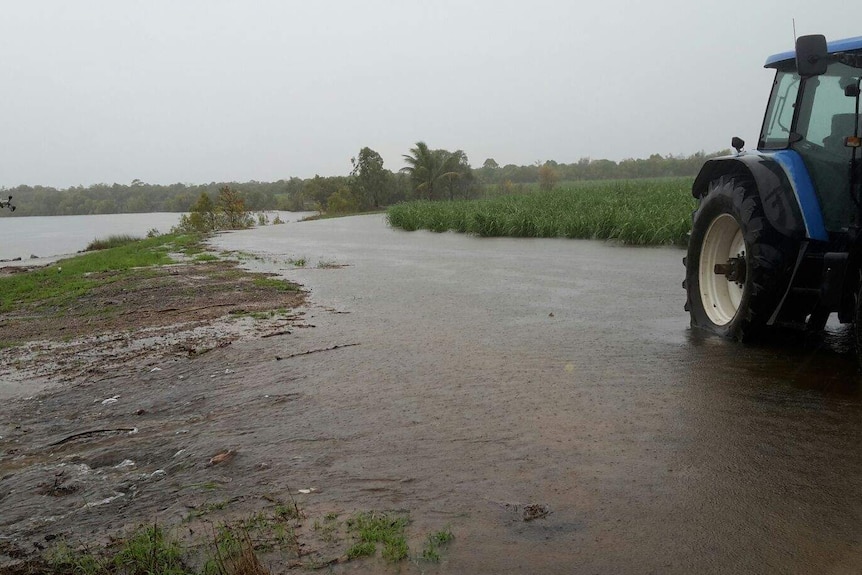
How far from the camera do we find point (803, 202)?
17.6 feet

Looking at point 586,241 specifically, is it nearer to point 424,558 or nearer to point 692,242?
point 692,242

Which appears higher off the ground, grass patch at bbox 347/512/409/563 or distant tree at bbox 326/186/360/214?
distant tree at bbox 326/186/360/214

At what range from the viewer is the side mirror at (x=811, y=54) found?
15.9 ft

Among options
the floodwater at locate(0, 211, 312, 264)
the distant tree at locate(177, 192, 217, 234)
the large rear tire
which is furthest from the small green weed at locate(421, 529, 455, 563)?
the distant tree at locate(177, 192, 217, 234)

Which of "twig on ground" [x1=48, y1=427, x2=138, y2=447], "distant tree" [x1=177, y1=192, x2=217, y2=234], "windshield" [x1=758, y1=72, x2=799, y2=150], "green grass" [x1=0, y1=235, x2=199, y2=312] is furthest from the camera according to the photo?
"distant tree" [x1=177, y1=192, x2=217, y2=234]

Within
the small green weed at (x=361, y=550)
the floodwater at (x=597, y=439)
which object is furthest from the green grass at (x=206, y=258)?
the small green weed at (x=361, y=550)

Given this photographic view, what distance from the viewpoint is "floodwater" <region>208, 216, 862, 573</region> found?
8.77ft

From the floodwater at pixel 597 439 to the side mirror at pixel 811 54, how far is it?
220 centimetres

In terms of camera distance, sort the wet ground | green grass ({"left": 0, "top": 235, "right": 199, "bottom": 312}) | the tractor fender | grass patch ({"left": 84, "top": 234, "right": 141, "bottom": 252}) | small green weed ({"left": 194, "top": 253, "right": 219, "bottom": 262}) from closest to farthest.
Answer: the wet ground < the tractor fender < green grass ({"left": 0, "top": 235, "right": 199, "bottom": 312}) < small green weed ({"left": 194, "top": 253, "right": 219, "bottom": 262}) < grass patch ({"left": 84, "top": 234, "right": 141, "bottom": 252})

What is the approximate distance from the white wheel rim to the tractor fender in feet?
2.57

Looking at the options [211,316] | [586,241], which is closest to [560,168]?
[586,241]

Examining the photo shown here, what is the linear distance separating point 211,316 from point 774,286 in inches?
266

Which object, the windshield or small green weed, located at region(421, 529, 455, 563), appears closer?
small green weed, located at region(421, 529, 455, 563)

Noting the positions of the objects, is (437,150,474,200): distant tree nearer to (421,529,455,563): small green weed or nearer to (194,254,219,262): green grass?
(194,254,219,262): green grass
